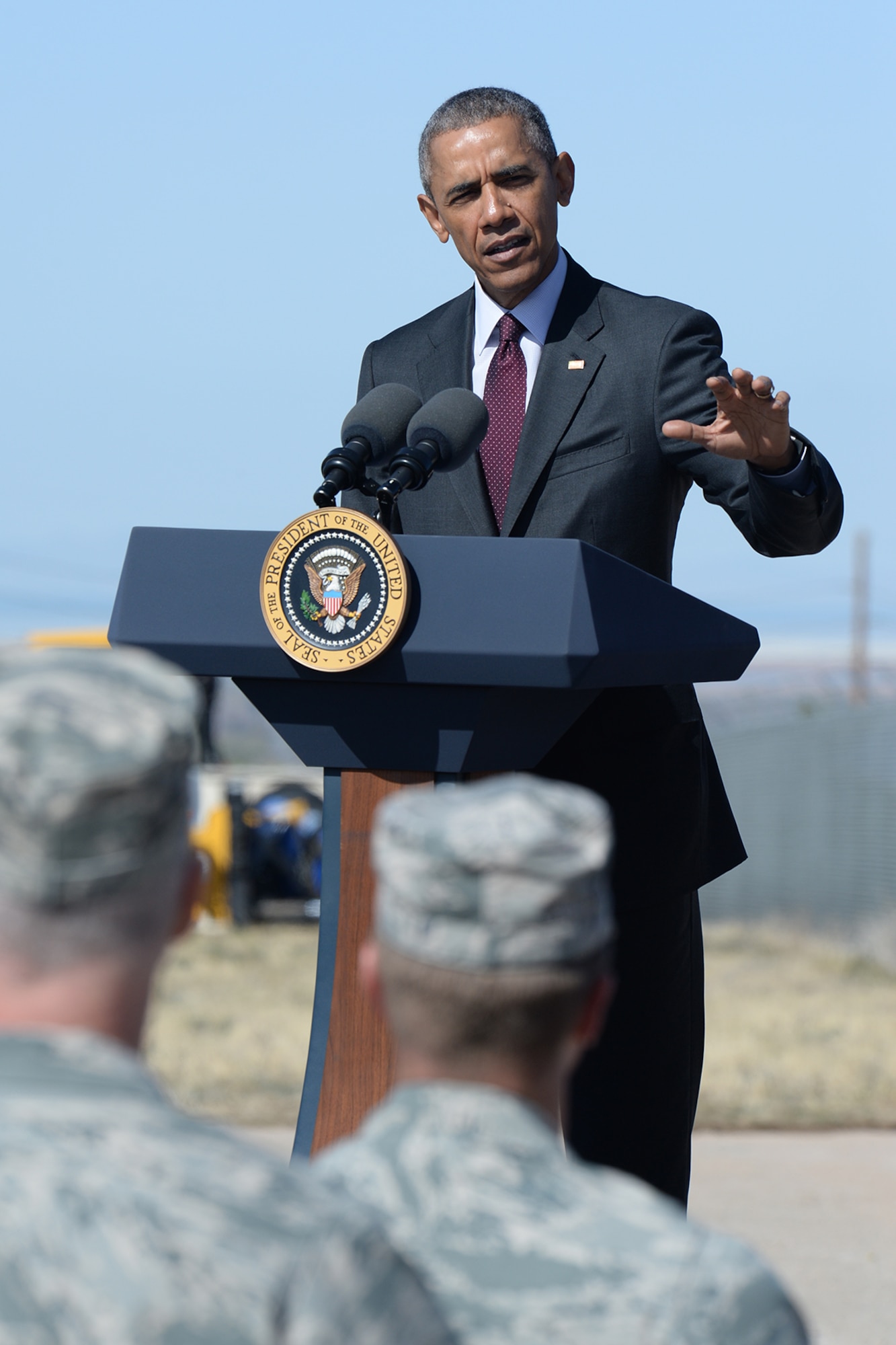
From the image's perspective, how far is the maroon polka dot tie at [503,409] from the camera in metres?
2.63

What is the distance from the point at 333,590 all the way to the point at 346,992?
52 cm

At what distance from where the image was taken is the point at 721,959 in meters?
12.9

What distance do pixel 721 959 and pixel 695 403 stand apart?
1066 centimetres

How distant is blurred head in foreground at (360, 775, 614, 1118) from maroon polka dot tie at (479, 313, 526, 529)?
146 cm

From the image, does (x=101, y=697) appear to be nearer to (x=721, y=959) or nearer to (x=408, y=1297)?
(x=408, y=1297)

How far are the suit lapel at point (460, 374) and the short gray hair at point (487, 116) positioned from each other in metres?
0.21

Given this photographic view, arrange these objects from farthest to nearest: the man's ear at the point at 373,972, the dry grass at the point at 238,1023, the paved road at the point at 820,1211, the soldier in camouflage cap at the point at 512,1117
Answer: the dry grass at the point at 238,1023, the paved road at the point at 820,1211, the man's ear at the point at 373,972, the soldier in camouflage cap at the point at 512,1117

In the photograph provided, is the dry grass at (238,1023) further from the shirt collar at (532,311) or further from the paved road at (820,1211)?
the paved road at (820,1211)

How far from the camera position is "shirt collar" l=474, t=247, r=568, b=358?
275 cm

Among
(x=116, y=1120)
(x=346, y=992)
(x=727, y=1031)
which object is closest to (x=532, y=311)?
(x=346, y=992)

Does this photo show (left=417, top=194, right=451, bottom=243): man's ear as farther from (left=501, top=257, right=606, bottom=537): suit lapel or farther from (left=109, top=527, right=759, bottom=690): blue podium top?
(left=109, top=527, right=759, bottom=690): blue podium top

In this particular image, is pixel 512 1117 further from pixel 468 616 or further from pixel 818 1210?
pixel 818 1210

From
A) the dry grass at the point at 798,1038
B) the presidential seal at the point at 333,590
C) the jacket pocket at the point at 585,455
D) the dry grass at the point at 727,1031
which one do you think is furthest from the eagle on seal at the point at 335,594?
the dry grass at the point at 798,1038

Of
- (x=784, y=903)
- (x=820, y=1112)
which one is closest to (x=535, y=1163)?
(x=820, y=1112)
